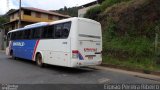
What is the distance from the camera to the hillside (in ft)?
43.5

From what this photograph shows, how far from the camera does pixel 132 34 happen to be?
54.2 ft

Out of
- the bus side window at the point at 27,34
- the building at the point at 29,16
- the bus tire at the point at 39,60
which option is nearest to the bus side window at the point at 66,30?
the bus tire at the point at 39,60

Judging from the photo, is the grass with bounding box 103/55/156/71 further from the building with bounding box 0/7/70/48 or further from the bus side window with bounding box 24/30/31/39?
the building with bounding box 0/7/70/48

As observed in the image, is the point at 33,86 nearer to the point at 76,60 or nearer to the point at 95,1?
the point at 76,60

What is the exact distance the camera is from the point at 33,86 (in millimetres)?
8328

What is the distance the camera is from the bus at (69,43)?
448 inches

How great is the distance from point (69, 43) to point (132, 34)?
678 centimetres

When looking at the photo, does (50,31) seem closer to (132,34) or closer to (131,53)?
(131,53)

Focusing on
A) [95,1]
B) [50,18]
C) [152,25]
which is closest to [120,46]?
[152,25]

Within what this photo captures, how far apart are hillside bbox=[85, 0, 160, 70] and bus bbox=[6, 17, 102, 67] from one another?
238 cm

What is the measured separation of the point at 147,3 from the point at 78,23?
28.0ft

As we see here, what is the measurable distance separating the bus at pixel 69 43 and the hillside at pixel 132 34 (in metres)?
2.38

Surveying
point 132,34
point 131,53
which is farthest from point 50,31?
point 132,34

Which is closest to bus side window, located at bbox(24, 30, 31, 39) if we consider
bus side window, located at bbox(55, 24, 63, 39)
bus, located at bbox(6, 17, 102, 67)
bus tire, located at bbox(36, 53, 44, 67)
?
bus, located at bbox(6, 17, 102, 67)
